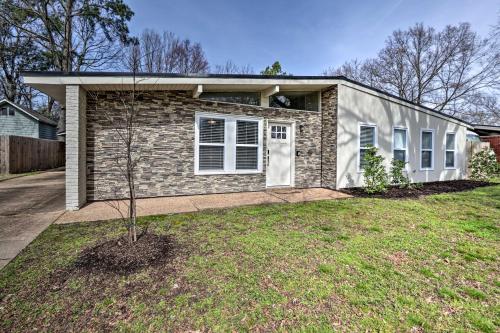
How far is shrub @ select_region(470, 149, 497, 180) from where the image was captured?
1071 centimetres

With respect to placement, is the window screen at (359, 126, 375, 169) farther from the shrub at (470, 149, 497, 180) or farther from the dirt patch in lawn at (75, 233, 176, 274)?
the dirt patch in lawn at (75, 233, 176, 274)

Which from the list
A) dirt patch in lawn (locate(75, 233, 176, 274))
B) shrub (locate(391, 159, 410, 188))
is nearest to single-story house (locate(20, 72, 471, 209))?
shrub (locate(391, 159, 410, 188))

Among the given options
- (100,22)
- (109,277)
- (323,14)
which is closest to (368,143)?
(323,14)

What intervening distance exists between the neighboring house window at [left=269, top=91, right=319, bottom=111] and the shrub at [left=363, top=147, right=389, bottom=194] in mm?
2536

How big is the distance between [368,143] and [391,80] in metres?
20.5

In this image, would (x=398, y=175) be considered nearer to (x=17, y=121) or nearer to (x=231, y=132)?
(x=231, y=132)

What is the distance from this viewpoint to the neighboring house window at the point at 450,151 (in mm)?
10405

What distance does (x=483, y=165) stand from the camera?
10789mm

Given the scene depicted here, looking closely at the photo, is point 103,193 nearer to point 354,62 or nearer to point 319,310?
point 319,310

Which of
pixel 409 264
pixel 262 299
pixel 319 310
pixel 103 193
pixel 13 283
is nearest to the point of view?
pixel 319 310

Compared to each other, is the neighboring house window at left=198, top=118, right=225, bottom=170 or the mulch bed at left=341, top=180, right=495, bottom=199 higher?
the neighboring house window at left=198, top=118, right=225, bottom=170

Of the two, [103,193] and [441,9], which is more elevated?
[441,9]

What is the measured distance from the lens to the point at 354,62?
24.6 metres

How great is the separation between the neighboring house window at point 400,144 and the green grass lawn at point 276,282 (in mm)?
5047
